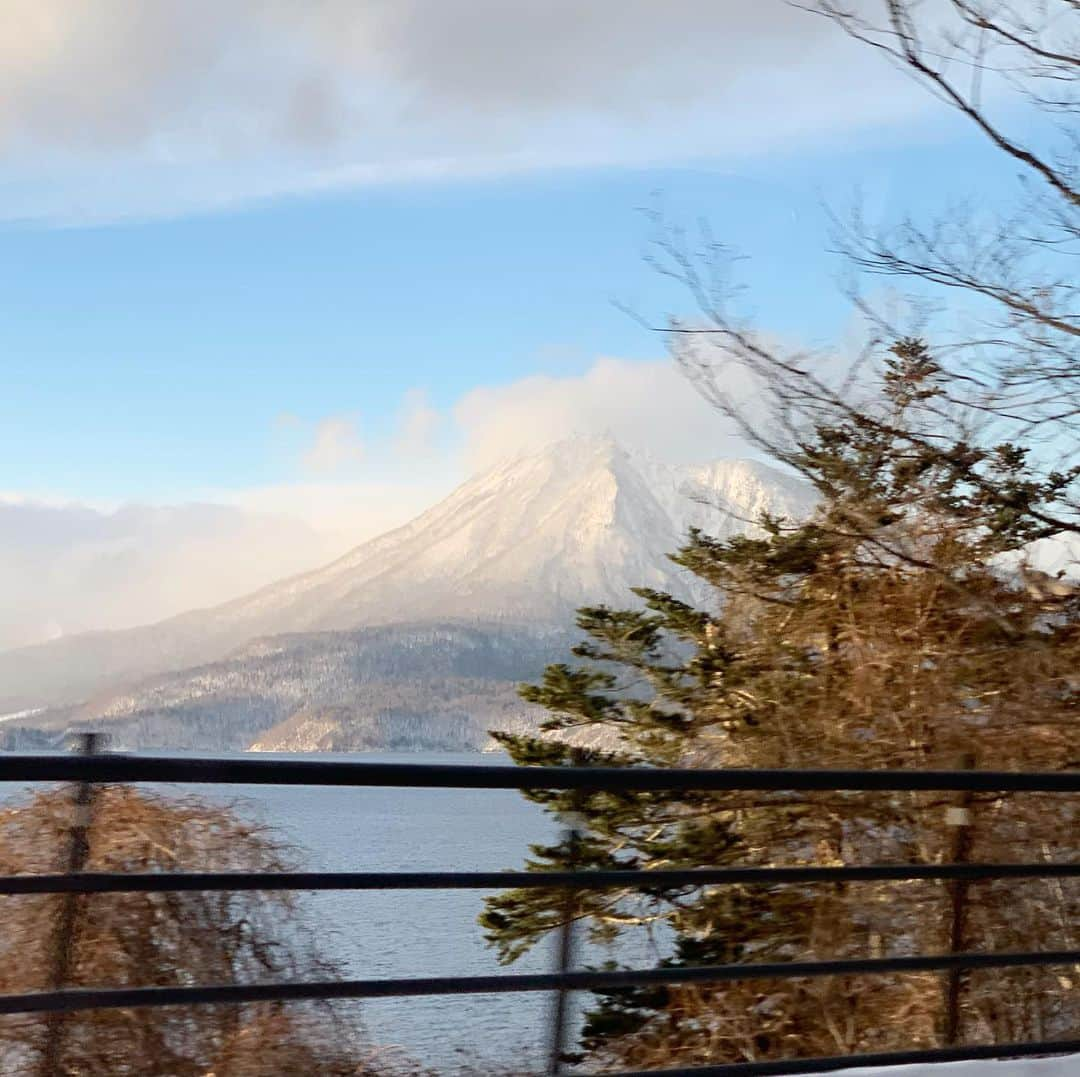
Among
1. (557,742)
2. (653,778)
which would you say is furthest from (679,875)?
(557,742)

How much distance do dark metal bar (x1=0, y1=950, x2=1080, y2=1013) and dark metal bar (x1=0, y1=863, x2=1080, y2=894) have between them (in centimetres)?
25

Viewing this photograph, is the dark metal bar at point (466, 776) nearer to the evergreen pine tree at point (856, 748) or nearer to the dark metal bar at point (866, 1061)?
the evergreen pine tree at point (856, 748)

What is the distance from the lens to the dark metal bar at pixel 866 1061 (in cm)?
383

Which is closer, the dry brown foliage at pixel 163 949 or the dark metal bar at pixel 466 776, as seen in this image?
the dark metal bar at pixel 466 776

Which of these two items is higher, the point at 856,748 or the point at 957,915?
the point at 856,748

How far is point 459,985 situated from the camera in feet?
11.7

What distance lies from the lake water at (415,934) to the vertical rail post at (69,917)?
1.30 ft

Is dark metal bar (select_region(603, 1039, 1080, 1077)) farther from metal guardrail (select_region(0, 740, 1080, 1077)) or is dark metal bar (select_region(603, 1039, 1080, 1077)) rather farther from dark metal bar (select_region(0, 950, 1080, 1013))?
dark metal bar (select_region(0, 950, 1080, 1013))

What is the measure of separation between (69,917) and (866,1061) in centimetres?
245

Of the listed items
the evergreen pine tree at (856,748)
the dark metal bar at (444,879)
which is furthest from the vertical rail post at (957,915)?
the dark metal bar at (444,879)

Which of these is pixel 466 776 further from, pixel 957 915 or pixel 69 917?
pixel 957 915

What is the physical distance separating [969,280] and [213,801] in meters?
7.07

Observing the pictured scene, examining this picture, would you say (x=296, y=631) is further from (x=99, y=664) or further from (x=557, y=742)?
(x=557, y=742)

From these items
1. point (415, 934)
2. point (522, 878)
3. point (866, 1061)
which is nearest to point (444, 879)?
point (522, 878)
